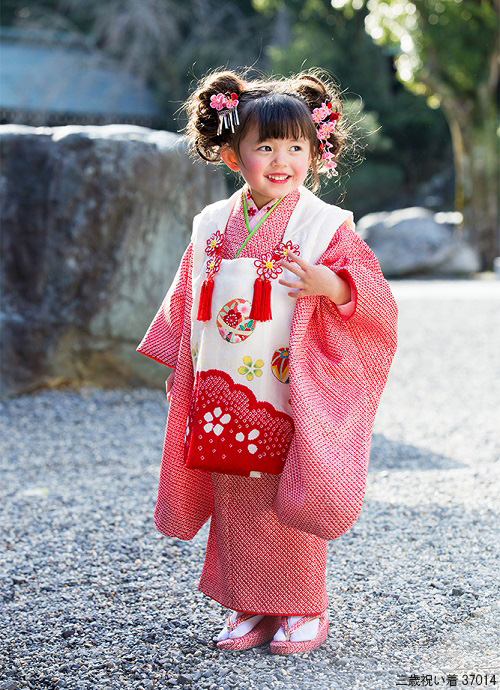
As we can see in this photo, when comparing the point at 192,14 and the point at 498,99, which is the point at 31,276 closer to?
the point at 498,99

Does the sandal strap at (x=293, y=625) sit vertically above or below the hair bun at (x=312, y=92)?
below

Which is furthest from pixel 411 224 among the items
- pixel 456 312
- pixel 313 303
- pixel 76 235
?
pixel 313 303

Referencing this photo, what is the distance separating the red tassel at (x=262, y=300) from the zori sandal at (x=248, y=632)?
0.67 meters

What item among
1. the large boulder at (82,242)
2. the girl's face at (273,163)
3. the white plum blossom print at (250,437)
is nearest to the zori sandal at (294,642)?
the white plum blossom print at (250,437)

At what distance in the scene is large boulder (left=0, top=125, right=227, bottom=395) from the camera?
16.3 ft

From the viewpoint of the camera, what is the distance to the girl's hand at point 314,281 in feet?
6.01

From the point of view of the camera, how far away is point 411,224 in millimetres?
12094

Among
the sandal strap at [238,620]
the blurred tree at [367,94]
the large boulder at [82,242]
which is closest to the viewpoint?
the sandal strap at [238,620]

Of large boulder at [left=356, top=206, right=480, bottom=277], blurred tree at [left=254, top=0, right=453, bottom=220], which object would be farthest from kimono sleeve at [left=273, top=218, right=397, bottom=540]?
blurred tree at [left=254, top=0, right=453, bottom=220]

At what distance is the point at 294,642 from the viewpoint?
197 centimetres

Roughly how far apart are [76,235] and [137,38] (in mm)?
10861

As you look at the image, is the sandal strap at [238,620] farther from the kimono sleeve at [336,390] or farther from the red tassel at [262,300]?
the red tassel at [262,300]

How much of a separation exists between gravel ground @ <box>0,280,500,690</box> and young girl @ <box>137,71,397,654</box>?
135 millimetres

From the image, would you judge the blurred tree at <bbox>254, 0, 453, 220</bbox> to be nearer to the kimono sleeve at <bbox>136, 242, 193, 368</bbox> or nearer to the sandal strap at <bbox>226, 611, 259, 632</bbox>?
the kimono sleeve at <bbox>136, 242, 193, 368</bbox>
